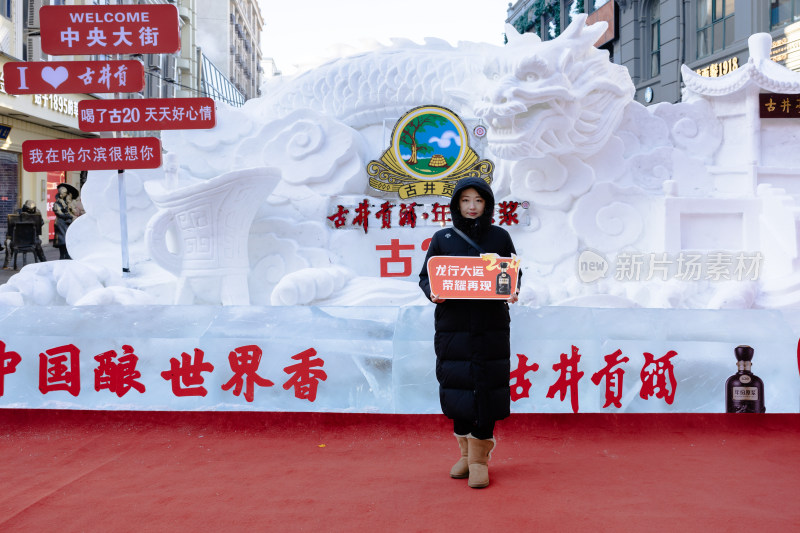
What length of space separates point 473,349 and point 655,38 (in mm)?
11394

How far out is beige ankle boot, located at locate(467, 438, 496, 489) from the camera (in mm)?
2084

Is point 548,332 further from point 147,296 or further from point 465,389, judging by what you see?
point 147,296

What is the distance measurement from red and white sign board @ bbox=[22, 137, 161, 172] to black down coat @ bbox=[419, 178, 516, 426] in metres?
2.17

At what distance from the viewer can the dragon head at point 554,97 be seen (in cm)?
369

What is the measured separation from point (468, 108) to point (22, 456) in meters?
2.88

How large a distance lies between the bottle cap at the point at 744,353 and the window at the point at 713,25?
857cm

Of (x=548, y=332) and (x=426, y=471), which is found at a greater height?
(x=548, y=332)

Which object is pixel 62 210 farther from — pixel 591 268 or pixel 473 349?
pixel 473 349

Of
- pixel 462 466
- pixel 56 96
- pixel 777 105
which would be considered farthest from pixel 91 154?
pixel 56 96

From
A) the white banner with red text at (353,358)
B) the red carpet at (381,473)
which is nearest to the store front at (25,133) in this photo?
the white banner with red text at (353,358)

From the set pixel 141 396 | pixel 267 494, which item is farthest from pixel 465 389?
pixel 141 396

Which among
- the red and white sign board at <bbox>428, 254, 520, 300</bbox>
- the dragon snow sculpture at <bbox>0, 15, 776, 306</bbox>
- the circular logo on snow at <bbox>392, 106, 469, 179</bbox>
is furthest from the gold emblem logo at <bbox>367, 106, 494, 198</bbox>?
the red and white sign board at <bbox>428, 254, 520, 300</bbox>

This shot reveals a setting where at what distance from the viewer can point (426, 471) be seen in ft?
7.50

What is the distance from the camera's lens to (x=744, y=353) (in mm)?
2789
